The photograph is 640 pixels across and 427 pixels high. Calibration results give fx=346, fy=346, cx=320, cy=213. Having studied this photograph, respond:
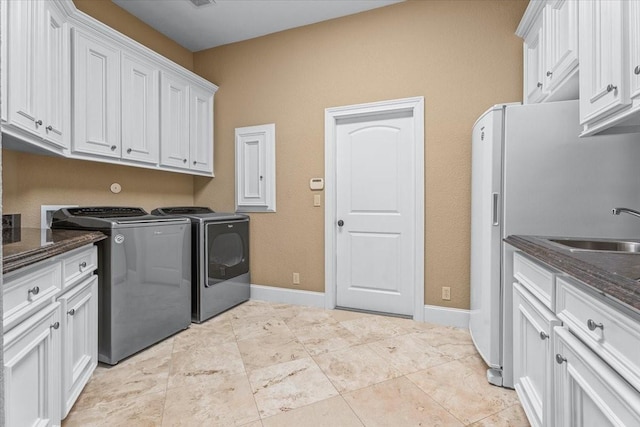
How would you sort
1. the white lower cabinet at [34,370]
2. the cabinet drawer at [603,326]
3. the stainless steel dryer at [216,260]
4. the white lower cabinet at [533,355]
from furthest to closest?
the stainless steel dryer at [216,260] → the white lower cabinet at [533,355] → the white lower cabinet at [34,370] → the cabinet drawer at [603,326]

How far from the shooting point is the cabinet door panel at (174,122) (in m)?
3.01

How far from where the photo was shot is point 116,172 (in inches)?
116

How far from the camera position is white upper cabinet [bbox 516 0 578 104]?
179cm

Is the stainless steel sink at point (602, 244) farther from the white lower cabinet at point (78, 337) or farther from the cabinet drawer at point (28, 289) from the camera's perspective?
the white lower cabinet at point (78, 337)

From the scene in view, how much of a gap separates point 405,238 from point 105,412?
7.90 feet

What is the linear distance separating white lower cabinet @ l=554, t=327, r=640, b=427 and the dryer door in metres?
2.55

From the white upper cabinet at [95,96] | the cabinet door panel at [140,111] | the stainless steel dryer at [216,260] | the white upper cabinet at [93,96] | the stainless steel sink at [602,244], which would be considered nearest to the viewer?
the stainless steel sink at [602,244]

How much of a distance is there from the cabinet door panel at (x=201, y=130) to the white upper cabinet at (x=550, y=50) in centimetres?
285

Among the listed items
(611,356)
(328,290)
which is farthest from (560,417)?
(328,290)

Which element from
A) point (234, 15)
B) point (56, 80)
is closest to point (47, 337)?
point (56, 80)

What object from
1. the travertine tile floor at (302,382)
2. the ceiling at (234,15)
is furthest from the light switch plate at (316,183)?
the ceiling at (234,15)

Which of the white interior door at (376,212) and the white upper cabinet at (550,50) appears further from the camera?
the white interior door at (376,212)

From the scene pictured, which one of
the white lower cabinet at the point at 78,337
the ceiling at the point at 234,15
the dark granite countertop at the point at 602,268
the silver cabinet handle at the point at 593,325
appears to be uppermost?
the ceiling at the point at 234,15

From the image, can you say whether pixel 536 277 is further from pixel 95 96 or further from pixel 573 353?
pixel 95 96
